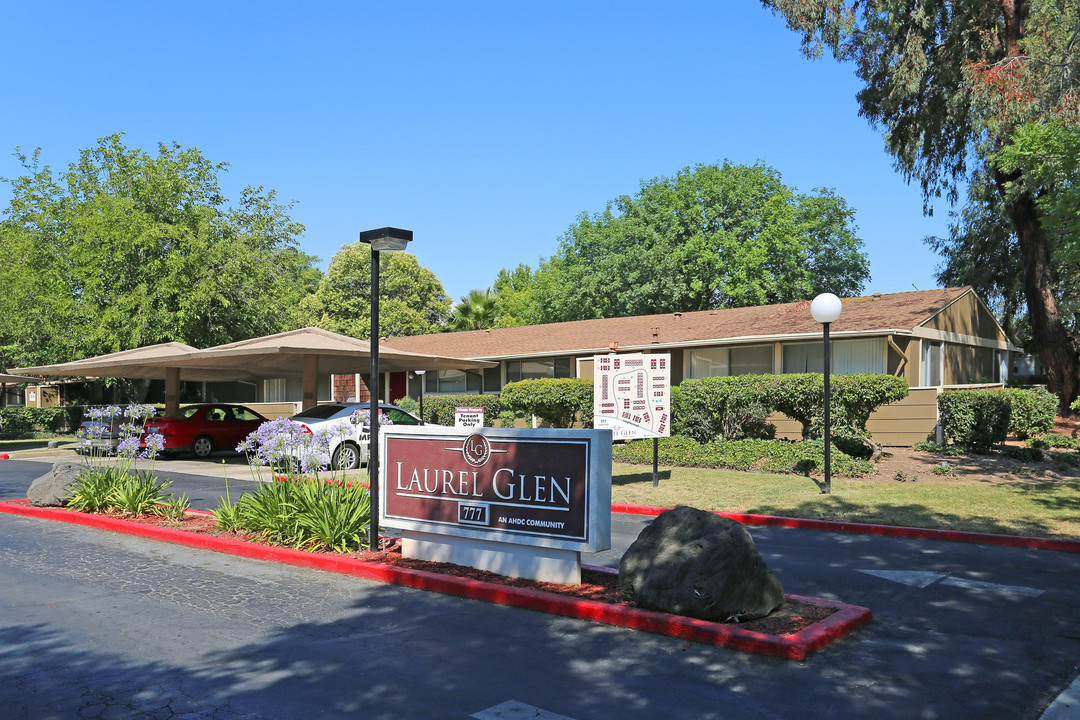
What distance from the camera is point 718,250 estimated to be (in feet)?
127

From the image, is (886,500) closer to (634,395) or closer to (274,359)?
(634,395)

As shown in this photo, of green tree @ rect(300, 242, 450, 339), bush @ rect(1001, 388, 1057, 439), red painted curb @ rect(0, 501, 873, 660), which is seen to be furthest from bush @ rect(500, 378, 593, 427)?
green tree @ rect(300, 242, 450, 339)

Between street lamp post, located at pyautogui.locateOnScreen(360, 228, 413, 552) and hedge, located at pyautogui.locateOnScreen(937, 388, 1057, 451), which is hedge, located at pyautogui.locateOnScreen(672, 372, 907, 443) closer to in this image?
hedge, located at pyautogui.locateOnScreen(937, 388, 1057, 451)

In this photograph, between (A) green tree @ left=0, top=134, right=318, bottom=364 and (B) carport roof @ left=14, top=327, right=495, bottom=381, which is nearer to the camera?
(B) carport roof @ left=14, top=327, right=495, bottom=381

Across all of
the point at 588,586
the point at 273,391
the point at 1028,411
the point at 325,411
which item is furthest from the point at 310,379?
the point at 273,391

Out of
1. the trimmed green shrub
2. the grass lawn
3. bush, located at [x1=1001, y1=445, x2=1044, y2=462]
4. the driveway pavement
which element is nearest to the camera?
the driveway pavement

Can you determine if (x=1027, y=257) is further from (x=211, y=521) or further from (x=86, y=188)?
(x=86, y=188)

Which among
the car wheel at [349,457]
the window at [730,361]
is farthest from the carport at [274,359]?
the window at [730,361]

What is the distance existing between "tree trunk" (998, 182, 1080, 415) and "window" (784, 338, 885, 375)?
7.16 m

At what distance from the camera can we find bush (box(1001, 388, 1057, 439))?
17250mm

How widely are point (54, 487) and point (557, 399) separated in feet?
37.3

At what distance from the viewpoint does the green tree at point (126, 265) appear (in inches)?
1065

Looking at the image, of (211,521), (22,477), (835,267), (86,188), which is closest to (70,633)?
(211,521)

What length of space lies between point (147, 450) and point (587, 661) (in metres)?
8.48
